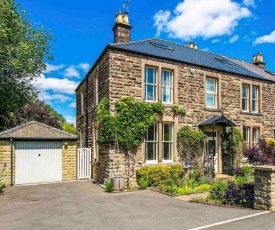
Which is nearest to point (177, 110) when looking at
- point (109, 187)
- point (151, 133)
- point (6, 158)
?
point (151, 133)

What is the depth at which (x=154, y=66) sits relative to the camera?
518 inches

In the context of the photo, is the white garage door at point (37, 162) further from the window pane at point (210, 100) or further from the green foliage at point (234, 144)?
the green foliage at point (234, 144)

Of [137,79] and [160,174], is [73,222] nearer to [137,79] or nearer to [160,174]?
[160,174]

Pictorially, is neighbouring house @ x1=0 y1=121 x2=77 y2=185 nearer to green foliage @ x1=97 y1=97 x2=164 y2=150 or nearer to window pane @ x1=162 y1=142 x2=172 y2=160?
green foliage @ x1=97 y1=97 x2=164 y2=150

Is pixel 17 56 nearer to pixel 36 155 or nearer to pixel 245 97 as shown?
pixel 36 155

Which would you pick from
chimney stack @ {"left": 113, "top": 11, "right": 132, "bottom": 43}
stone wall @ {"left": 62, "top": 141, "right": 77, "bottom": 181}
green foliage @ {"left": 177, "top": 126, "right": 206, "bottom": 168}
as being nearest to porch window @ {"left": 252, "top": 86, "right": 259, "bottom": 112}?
green foliage @ {"left": 177, "top": 126, "right": 206, "bottom": 168}

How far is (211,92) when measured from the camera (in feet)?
50.2

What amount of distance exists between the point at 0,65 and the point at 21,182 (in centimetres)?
954

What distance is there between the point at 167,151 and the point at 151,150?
105 cm

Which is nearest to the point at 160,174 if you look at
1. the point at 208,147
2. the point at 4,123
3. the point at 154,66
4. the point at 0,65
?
the point at 208,147

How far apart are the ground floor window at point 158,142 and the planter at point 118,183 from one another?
6.72 feet

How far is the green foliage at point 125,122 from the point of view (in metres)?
11.7

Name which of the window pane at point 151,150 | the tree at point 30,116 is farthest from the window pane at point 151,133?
the tree at point 30,116

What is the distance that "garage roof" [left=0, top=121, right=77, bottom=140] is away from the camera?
1364 centimetres
